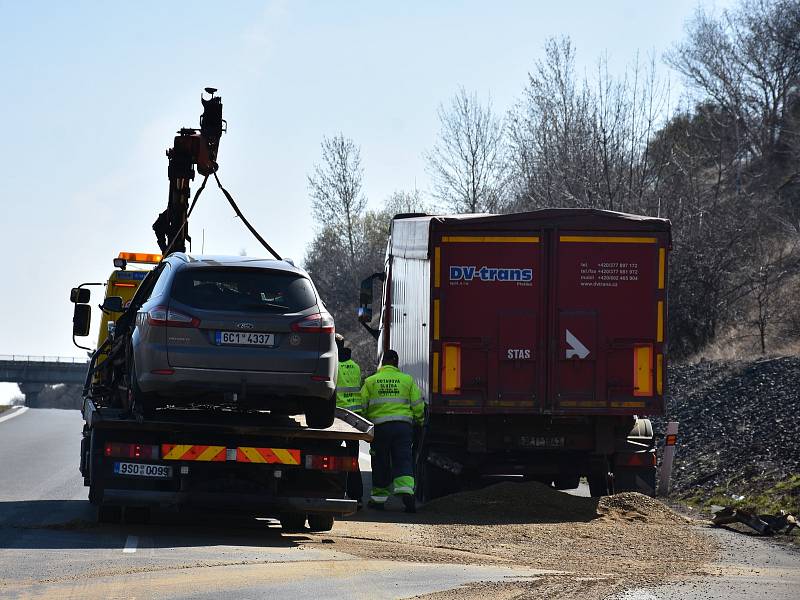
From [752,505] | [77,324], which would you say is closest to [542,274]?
[752,505]

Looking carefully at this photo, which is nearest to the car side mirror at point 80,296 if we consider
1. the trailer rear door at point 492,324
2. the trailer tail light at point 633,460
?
the trailer rear door at point 492,324

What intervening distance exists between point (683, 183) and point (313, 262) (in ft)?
123

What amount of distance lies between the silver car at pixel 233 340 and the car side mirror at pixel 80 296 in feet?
20.7

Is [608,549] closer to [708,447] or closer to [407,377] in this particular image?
[407,377]

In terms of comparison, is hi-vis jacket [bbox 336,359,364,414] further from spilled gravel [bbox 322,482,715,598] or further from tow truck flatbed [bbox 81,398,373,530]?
tow truck flatbed [bbox 81,398,373,530]

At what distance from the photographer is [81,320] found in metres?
17.9

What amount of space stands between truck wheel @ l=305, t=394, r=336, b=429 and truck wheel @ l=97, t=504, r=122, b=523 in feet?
6.74

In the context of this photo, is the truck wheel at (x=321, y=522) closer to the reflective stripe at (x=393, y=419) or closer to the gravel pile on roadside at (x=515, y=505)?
the gravel pile on roadside at (x=515, y=505)

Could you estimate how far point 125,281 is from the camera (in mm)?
18281

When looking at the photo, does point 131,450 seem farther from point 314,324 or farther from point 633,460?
point 633,460

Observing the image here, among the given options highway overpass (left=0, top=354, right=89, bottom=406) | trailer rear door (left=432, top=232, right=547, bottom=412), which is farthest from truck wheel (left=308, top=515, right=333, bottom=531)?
highway overpass (left=0, top=354, right=89, bottom=406)

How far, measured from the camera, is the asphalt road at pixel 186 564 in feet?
28.7

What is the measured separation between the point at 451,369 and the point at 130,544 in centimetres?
505

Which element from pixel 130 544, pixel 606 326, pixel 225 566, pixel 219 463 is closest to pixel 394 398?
pixel 606 326
